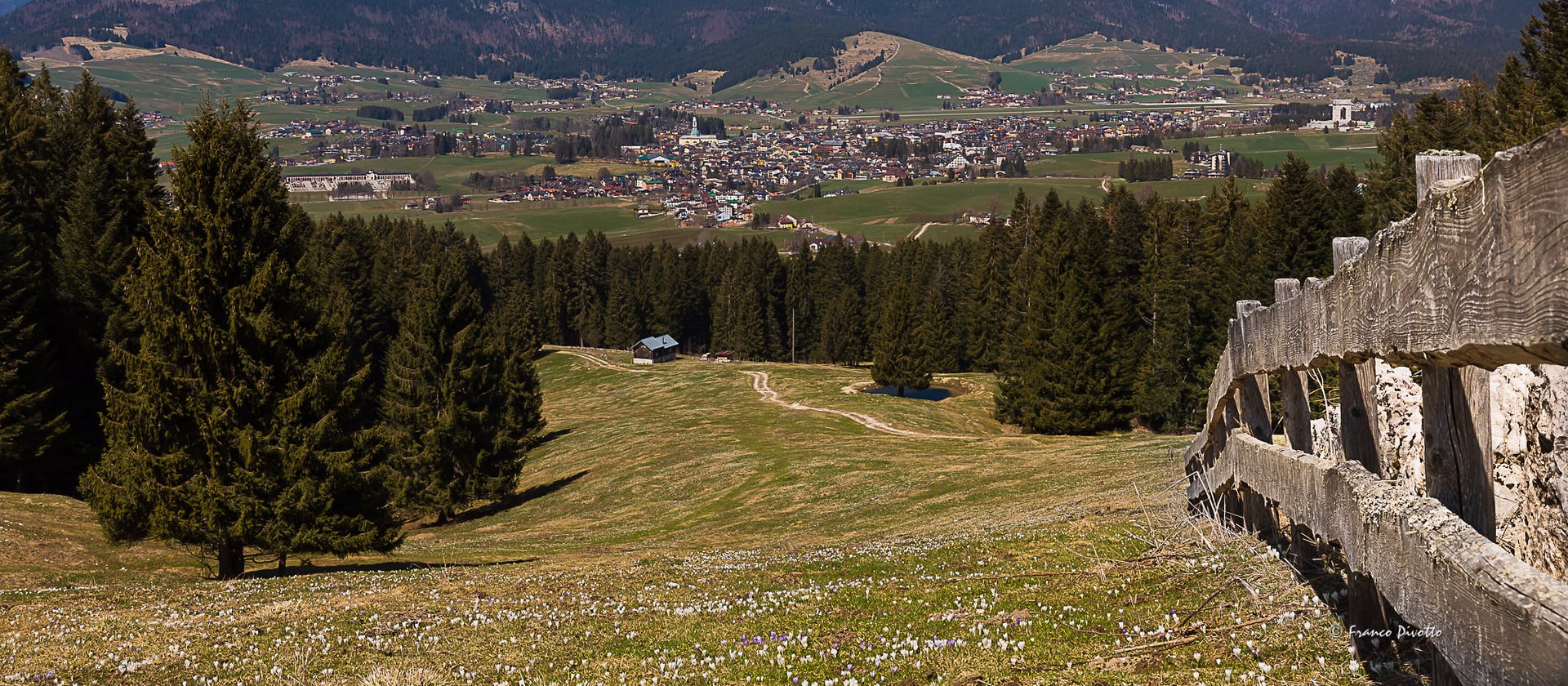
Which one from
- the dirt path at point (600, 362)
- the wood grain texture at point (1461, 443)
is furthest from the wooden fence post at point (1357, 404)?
the dirt path at point (600, 362)

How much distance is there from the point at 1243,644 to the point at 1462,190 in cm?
555

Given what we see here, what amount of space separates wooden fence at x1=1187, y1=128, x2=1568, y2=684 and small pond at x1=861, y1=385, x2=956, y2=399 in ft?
297

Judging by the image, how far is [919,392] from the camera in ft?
336

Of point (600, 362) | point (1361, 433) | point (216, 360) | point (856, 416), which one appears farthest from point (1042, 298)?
point (1361, 433)

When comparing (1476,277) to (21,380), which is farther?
(21,380)

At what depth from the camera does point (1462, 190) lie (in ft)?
13.2

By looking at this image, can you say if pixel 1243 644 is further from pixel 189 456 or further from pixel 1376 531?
pixel 189 456

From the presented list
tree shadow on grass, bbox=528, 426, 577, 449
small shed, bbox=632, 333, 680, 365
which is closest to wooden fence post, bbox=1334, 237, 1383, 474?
tree shadow on grass, bbox=528, 426, 577, 449

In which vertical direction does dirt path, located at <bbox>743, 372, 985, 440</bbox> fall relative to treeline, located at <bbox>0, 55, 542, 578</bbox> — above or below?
below

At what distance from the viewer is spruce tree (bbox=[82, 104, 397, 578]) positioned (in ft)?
90.1

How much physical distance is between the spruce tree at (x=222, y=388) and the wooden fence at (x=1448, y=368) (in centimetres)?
2609

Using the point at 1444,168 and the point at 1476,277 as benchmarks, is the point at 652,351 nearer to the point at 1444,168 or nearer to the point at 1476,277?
the point at 1444,168

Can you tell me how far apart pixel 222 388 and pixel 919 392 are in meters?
79.6

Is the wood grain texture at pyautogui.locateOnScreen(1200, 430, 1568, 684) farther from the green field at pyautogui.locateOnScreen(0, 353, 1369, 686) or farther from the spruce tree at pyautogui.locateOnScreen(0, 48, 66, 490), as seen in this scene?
the spruce tree at pyautogui.locateOnScreen(0, 48, 66, 490)
